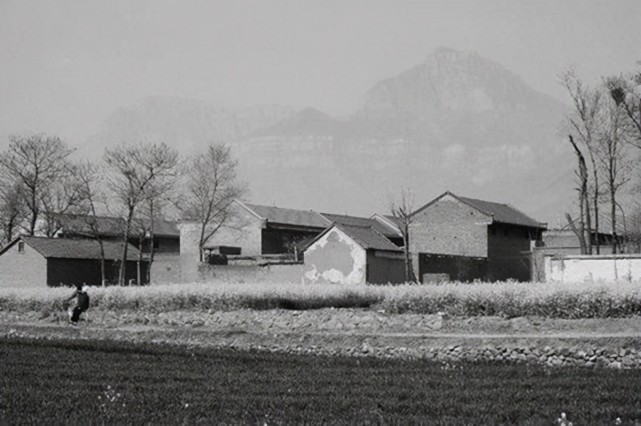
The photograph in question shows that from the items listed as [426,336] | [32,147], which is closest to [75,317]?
[426,336]

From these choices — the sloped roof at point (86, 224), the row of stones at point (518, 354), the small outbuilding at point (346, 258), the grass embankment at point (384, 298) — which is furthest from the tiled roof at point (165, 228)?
the row of stones at point (518, 354)

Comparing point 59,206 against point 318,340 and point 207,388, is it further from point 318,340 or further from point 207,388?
point 207,388

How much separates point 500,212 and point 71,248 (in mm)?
30751

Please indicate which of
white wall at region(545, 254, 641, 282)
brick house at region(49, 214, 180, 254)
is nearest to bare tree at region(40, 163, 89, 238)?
brick house at region(49, 214, 180, 254)

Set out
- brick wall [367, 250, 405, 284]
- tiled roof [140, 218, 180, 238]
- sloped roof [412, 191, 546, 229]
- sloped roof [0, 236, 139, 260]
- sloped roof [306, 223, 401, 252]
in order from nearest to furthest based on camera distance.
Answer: sloped roof [306, 223, 401, 252]
brick wall [367, 250, 405, 284]
sloped roof [0, 236, 139, 260]
sloped roof [412, 191, 546, 229]
tiled roof [140, 218, 180, 238]

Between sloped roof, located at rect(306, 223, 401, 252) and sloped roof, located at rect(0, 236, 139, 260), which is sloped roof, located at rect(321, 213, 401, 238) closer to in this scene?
sloped roof, located at rect(306, 223, 401, 252)

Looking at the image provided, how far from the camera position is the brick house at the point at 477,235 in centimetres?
6200

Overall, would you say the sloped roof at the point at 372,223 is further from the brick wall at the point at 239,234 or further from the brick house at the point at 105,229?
the brick house at the point at 105,229

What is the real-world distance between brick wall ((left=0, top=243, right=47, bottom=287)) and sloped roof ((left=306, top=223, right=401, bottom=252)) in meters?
18.3

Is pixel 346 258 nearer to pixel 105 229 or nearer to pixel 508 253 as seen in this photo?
pixel 508 253

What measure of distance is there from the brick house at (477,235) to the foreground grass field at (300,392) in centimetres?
3968

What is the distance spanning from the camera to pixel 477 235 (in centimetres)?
6256

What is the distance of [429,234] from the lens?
65.3m

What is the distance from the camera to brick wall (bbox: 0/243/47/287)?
58.2m
